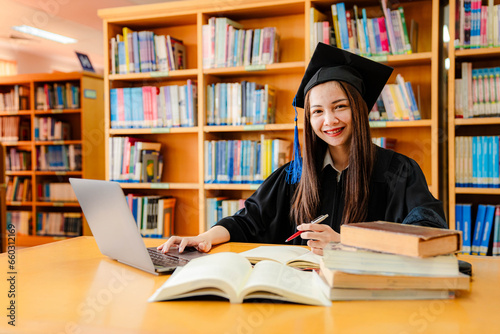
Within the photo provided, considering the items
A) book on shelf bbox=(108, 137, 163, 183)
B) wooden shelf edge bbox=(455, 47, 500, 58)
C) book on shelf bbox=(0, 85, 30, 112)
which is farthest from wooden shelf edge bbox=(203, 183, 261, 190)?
book on shelf bbox=(0, 85, 30, 112)

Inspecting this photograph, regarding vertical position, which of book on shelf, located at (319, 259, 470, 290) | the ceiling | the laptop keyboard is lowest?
the laptop keyboard

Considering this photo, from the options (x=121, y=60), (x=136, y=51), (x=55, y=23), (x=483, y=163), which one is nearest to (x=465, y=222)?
(x=483, y=163)

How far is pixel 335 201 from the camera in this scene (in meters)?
1.78

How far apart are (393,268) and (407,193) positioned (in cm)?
77

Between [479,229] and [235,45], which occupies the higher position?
[235,45]

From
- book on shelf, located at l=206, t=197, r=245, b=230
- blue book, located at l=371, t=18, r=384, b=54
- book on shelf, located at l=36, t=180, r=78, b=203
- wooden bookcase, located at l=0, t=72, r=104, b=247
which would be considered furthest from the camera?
book on shelf, located at l=36, t=180, r=78, b=203

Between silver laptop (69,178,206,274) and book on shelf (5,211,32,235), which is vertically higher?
silver laptop (69,178,206,274)

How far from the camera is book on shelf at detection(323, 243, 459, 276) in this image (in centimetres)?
86

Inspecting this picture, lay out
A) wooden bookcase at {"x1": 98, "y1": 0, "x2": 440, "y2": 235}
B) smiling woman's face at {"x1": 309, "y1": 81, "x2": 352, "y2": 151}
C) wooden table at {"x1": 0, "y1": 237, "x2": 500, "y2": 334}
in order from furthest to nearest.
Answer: wooden bookcase at {"x1": 98, "y1": 0, "x2": 440, "y2": 235}, smiling woman's face at {"x1": 309, "y1": 81, "x2": 352, "y2": 151}, wooden table at {"x1": 0, "y1": 237, "x2": 500, "y2": 334}

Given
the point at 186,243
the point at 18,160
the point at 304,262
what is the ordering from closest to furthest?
the point at 304,262
the point at 186,243
the point at 18,160

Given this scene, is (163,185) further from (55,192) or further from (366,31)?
(55,192)

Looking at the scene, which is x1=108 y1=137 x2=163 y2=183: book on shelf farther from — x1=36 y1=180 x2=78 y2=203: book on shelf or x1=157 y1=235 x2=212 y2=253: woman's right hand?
x1=36 y1=180 x2=78 y2=203: book on shelf

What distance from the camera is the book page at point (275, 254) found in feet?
3.77

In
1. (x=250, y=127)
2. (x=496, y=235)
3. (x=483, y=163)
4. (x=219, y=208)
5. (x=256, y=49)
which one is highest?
(x=256, y=49)
